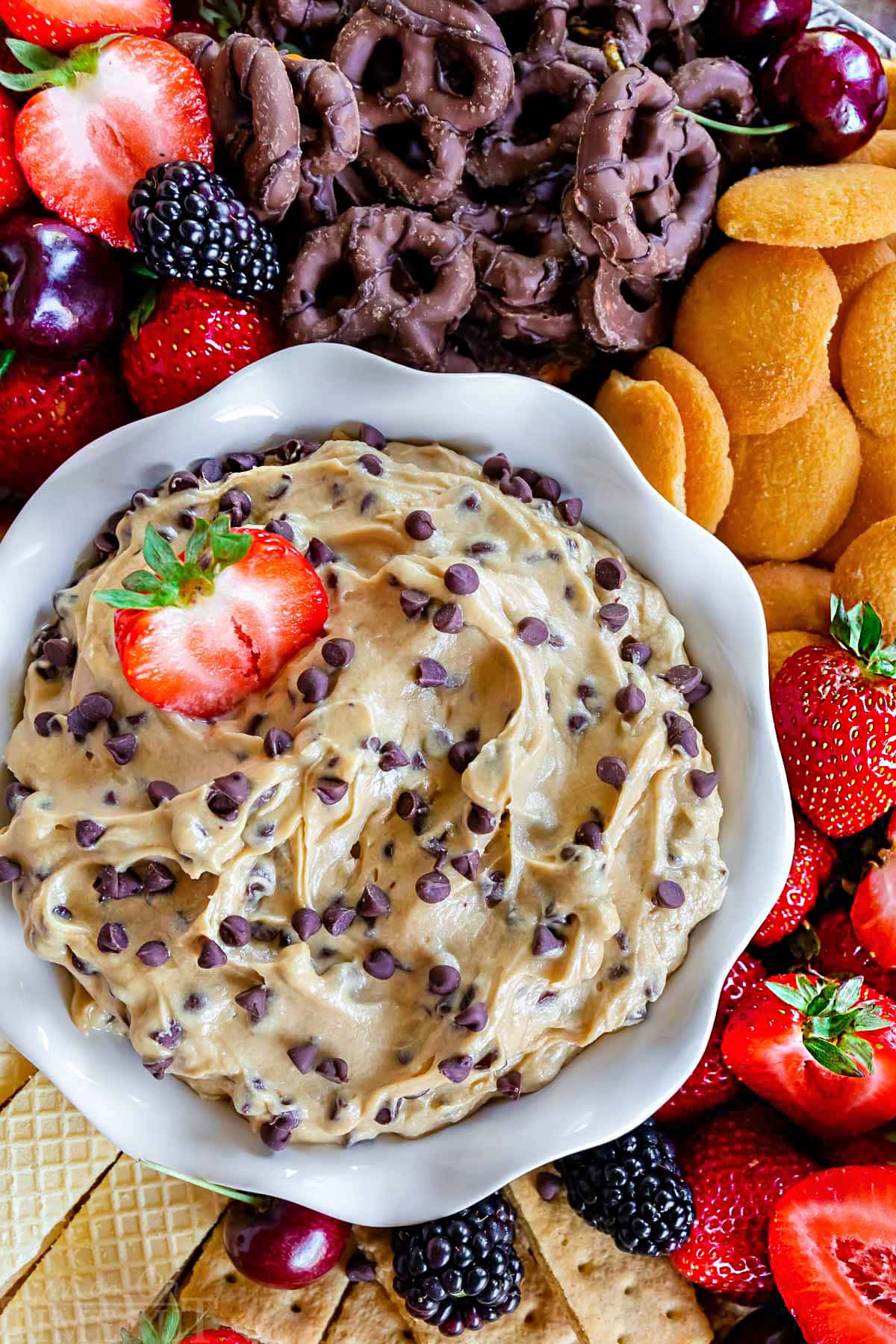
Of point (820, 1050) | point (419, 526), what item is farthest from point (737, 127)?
point (820, 1050)

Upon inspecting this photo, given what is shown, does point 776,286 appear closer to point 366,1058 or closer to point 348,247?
point 348,247

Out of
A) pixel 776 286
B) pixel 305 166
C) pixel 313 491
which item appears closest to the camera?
pixel 313 491

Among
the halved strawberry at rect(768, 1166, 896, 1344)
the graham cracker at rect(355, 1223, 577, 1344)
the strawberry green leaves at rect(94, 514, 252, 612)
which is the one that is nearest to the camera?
the strawberry green leaves at rect(94, 514, 252, 612)

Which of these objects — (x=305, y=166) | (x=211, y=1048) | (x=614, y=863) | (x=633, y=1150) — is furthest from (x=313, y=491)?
(x=633, y=1150)

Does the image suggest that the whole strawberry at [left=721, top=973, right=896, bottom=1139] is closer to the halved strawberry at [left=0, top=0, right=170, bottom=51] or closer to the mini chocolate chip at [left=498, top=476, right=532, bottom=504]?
the mini chocolate chip at [left=498, top=476, right=532, bottom=504]

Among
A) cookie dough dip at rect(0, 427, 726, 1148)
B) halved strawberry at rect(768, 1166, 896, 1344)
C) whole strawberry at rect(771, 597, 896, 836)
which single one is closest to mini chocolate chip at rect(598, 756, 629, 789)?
cookie dough dip at rect(0, 427, 726, 1148)

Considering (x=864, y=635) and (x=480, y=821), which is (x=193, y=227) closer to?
(x=480, y=821)

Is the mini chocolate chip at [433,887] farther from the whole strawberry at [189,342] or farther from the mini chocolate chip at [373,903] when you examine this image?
the whole strawberry at [189,342]
